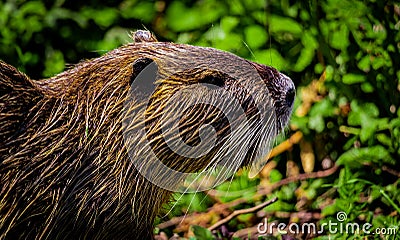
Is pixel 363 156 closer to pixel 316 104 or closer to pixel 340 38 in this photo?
pixel 316 104

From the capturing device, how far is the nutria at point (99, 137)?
8.85 ft

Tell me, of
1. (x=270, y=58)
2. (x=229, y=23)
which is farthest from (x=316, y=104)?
(x=229, y=23)

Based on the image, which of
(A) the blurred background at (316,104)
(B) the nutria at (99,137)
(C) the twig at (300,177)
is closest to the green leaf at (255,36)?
(A) the blurred background at (316,104)

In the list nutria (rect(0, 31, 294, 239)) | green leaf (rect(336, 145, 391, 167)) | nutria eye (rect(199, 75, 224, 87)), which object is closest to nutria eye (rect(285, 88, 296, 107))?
nutria (rect(0, 31, 294, 239))

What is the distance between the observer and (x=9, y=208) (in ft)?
8.79

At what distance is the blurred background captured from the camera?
374 cm

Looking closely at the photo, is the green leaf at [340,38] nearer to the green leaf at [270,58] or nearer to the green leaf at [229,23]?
the green leaf at [270,58]

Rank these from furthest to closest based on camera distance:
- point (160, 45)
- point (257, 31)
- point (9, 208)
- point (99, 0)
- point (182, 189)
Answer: point (99, 0) < point (257, 31) < point (182, 189) < point (160, 45) < point (9, 208)

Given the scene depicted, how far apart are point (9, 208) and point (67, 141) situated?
28 centimetres

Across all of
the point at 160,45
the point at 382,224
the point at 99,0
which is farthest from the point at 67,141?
the point at 99,0

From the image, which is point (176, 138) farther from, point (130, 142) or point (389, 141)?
point (389, 141)

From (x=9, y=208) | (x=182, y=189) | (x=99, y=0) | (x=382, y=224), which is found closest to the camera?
(x=9, y=208)

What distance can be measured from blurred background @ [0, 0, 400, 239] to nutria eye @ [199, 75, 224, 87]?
3.17 feet

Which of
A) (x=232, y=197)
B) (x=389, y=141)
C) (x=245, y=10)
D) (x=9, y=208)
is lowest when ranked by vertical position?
(x=232, y=197)
